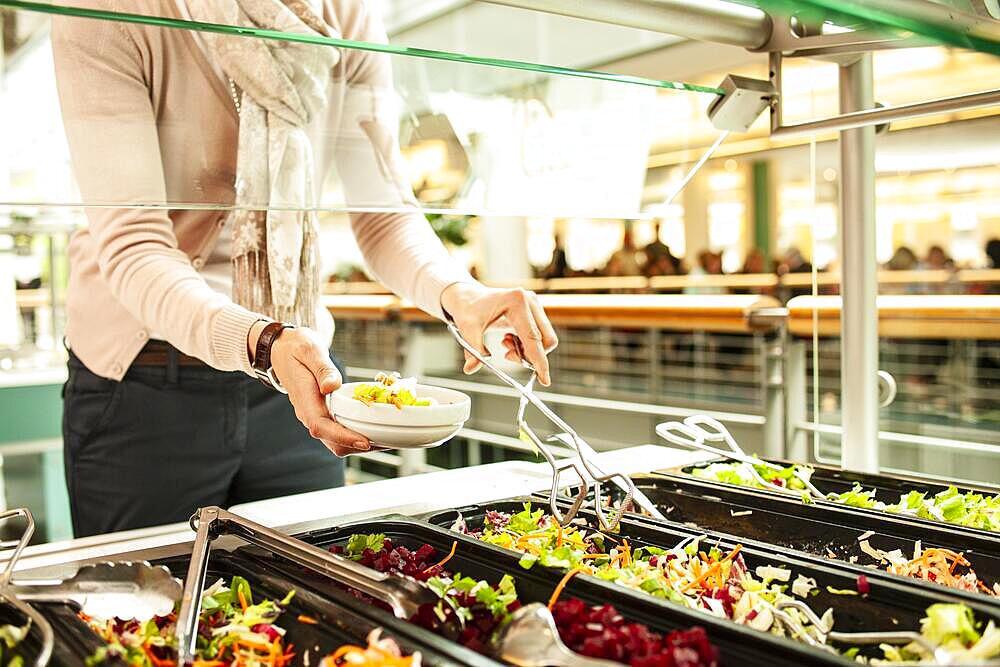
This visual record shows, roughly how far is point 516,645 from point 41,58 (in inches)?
26.2

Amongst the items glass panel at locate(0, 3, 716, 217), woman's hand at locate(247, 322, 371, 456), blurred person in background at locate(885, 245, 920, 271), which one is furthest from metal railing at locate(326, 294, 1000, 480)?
woman's hand at locate(247, 322, 371, 456)

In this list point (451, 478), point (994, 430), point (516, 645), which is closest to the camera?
point (516, 645)

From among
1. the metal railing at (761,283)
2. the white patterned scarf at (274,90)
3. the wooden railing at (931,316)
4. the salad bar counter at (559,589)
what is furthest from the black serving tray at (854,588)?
the metal railing at (761,283)

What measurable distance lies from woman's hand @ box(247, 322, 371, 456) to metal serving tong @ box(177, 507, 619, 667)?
124 mm

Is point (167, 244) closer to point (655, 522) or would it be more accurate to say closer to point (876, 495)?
point (655, 522)

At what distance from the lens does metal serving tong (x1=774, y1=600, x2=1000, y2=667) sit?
0.70 metres

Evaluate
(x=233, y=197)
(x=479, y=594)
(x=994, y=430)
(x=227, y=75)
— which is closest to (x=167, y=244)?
(x=233, y=197)

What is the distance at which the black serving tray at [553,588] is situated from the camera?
667mm

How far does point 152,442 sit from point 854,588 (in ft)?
3.31

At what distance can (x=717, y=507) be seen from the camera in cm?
121

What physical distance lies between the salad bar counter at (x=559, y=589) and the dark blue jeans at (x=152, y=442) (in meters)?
0.24

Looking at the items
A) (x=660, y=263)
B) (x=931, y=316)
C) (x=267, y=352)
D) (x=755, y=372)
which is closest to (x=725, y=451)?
(x=267, y=352)

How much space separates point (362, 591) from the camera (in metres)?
0.81

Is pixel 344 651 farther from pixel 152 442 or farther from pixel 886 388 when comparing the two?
pixel 886 388
